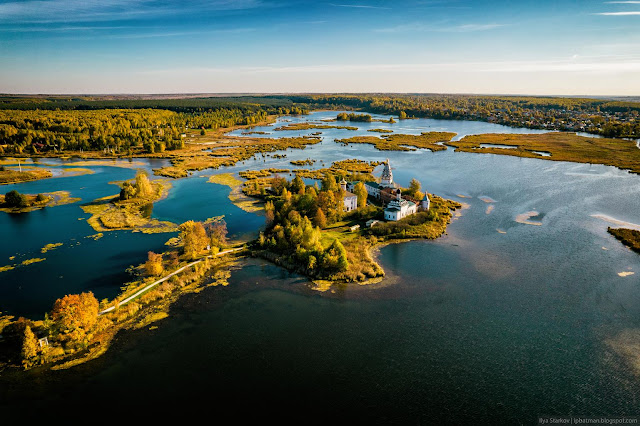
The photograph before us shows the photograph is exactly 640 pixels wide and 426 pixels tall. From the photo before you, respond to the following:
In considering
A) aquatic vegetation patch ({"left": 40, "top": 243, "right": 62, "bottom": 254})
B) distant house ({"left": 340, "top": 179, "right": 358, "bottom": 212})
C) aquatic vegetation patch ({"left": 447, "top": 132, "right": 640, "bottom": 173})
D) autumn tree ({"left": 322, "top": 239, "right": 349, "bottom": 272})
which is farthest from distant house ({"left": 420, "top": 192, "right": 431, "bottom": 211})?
aquatic vegetation patch ({"left": 447, "top": 132, "right": 640, "bottom": 173})

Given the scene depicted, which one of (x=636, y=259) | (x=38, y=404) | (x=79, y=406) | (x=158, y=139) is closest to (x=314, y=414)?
(x=79, y=406)

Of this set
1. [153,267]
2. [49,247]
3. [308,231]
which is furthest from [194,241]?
[49,247]

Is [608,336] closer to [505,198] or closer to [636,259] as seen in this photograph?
[636,259]

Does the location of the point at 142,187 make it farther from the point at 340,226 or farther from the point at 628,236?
the point at 628,236

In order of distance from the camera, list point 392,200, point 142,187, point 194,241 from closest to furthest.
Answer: point 194,241, point 392,200, point 142,187

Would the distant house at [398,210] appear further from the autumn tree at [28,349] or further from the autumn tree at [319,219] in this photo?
the autumn tree at [28,349]

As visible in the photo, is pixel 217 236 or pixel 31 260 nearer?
pixel 31 260

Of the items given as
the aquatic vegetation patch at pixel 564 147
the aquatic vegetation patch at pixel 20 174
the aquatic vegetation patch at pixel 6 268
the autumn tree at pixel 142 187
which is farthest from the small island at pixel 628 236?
the aquatic vegetation patch at pixel 20 174
